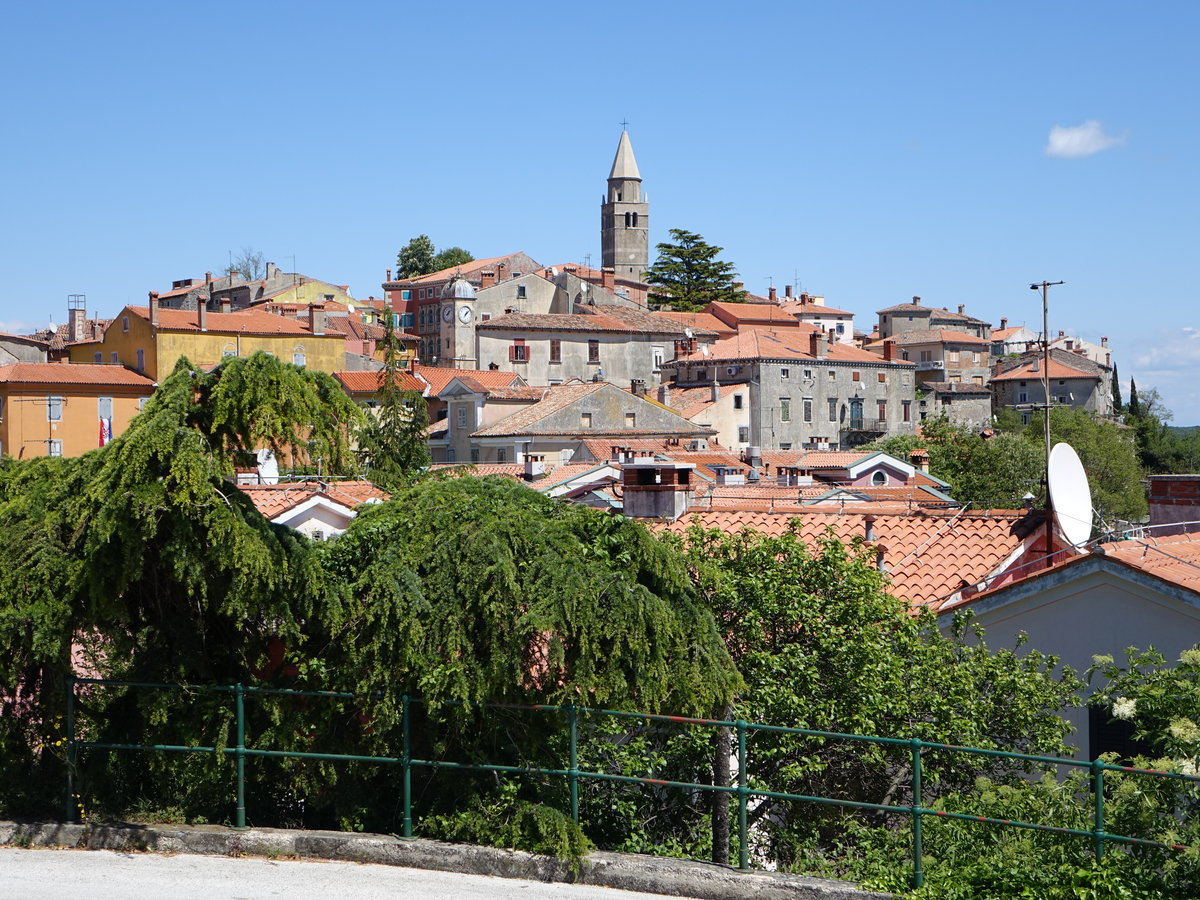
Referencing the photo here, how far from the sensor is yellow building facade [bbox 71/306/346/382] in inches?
3051

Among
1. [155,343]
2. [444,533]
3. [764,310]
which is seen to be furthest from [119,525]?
[764,310]

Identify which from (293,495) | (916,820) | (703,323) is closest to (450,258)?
(703,323)

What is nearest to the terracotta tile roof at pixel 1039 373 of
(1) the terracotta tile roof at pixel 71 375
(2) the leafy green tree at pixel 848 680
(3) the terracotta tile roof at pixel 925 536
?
Answer: (1) the terracotta tile roof at pixel 71 375

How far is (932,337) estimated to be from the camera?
126 m

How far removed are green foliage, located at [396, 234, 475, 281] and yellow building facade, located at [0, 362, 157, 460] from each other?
61.7m

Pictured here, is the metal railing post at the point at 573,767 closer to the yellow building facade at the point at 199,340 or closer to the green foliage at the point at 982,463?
the green foliage at the point at 982,463

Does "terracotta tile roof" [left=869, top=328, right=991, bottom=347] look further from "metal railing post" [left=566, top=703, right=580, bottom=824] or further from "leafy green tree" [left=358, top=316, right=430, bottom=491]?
"metal railing post" [left=566, top=703, right=580, bottom=824]

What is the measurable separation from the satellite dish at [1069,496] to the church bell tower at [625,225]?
473 ft

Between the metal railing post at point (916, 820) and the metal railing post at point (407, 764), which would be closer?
the metal railing post at point (916, 820)

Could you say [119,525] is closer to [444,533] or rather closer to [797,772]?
[444,533]

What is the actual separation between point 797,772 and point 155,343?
7253 cm

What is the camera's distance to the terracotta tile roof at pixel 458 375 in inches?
3019

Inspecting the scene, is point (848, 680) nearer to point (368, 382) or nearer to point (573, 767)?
point (573, 767)

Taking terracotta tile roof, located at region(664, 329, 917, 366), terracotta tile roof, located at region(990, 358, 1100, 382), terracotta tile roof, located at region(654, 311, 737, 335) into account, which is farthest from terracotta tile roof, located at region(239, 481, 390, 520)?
terracotta tile roof, located at region(990, 358, 1100, 382)
